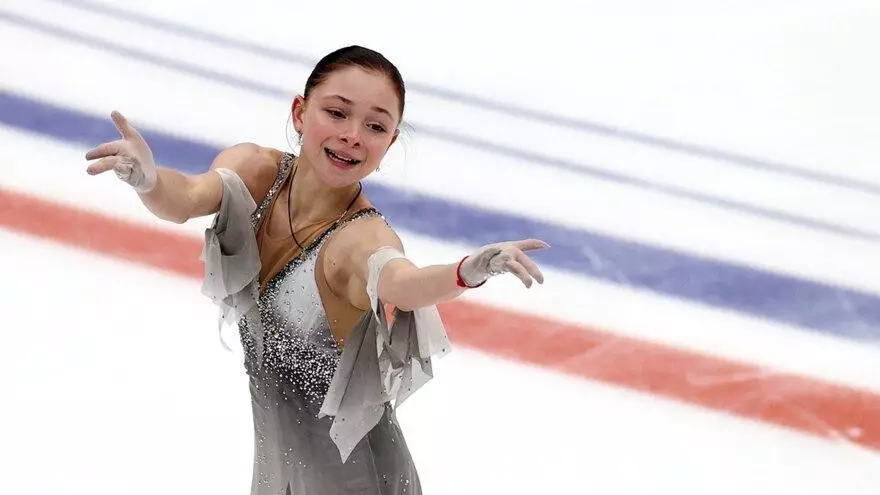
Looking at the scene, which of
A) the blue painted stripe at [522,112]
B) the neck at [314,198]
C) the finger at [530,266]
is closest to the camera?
the finger at [530,266]

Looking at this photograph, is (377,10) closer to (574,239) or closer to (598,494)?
(574,239)

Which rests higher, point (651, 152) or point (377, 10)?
point (377, 10)

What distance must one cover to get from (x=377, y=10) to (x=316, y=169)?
3.55 metres

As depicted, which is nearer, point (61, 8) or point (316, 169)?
point (316, 169)

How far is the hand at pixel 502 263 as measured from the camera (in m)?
1.56

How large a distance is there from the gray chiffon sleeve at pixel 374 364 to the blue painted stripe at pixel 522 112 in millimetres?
2958

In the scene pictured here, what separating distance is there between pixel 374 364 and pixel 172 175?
Answer: 16.8 inches

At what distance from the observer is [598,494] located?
298cm

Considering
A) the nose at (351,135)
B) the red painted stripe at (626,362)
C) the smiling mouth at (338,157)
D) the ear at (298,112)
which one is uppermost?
the ear at (298,112)

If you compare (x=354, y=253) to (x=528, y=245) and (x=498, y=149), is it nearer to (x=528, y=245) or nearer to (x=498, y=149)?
(x=528, y=245)

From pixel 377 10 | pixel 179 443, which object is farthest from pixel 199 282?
pixel 377 10

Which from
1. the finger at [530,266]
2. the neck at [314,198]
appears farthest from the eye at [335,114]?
the finger at [530,266]

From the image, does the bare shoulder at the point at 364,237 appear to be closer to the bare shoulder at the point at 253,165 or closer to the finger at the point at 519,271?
the bare shoulder at the point at 253,165

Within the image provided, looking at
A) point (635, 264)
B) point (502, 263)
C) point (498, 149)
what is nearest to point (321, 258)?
point (502, 263)
